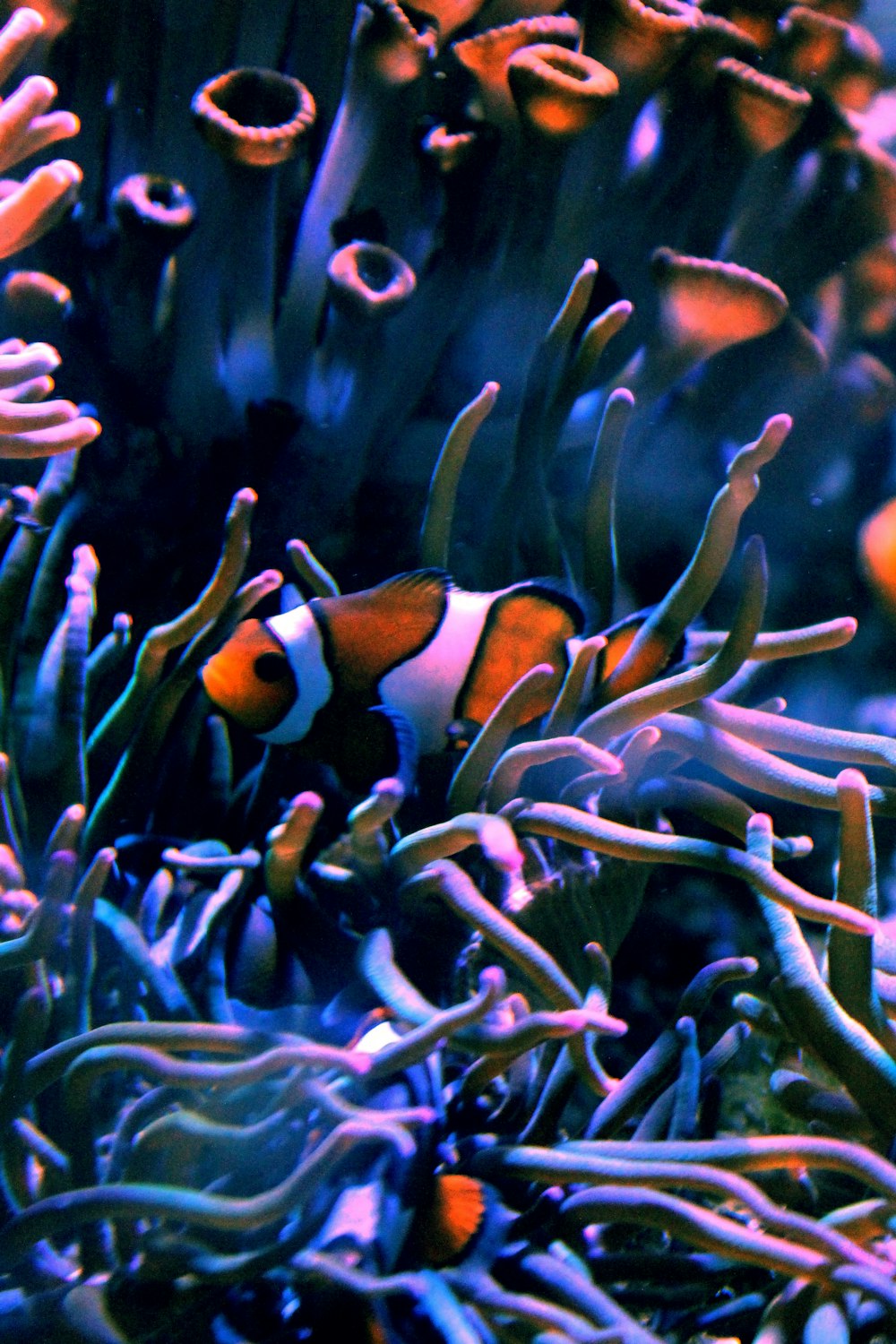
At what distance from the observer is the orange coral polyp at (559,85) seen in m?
0.89

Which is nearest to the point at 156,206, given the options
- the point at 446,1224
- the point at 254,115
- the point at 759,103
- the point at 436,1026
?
the point at 254,115

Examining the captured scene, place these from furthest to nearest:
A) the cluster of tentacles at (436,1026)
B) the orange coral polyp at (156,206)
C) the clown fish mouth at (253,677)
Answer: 1. the orange coral polyp at (156,206)
2. the clown fish mouth at (253,677)
3. the cluster of tentacles at (436,1026)

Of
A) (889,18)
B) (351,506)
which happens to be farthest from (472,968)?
(889,18)

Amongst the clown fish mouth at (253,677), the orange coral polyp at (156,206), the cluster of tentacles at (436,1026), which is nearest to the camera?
the cluster of tentacles at (436,1026)

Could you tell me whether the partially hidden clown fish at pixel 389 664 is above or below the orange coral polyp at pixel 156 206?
below

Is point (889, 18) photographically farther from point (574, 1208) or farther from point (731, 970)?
point (574, 1208)

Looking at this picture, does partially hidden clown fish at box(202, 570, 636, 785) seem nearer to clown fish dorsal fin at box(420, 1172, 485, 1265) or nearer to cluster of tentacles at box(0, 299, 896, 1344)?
cluster of tentacles at box(0, 299, 896, 1344)

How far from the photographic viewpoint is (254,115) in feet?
3.07

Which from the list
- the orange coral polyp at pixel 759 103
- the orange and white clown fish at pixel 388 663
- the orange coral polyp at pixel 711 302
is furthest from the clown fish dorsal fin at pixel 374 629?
the orange coral polyp at pixel 759 103

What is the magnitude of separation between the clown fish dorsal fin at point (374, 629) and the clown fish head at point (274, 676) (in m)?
0.01

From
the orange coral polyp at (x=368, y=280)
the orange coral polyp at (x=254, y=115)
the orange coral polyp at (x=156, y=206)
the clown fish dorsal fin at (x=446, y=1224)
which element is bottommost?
the clown fish dorsal fin at (x=446, y=1224)

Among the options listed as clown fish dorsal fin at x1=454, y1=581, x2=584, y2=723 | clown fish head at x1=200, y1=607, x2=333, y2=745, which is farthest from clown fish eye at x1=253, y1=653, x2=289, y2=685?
clown fish dorsal fin at x1=454, y1=581, x2=584, y2=723

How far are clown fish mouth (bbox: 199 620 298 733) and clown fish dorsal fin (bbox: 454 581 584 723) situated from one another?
6.2 inches

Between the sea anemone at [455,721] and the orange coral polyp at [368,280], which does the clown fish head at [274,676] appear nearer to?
the sea anemone at [455,721]
